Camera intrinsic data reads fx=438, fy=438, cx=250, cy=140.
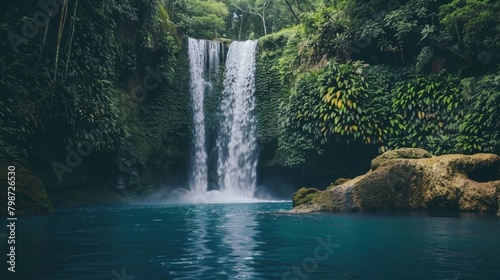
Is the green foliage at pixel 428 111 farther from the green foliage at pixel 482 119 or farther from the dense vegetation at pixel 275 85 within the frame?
the green foliage at pixel 482 119

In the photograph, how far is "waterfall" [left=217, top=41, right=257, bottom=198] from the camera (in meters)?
22.7

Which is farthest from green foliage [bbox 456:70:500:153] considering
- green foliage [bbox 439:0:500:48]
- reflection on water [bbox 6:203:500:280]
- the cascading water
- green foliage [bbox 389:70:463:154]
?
the cascading water

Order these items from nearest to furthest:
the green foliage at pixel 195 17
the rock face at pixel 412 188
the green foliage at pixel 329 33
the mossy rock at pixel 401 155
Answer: the rock face at pixel 412 188 < the mossy rock at pixel 401 155 < the green foliage at pixel 329 33 < the green foliage at pixel 195 17

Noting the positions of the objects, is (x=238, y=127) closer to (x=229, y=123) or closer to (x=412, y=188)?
(x=229, y=123)

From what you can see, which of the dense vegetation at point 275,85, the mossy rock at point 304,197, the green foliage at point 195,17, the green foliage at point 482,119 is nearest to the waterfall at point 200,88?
the dense vegetation at point 275,85

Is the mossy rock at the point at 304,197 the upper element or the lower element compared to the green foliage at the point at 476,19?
lower

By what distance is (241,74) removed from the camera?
82.3ft

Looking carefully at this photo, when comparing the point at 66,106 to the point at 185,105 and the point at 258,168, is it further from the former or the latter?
the point at 258,168

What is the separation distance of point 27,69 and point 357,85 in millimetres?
12592

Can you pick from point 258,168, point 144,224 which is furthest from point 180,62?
point 144,224

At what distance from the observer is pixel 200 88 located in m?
24.9

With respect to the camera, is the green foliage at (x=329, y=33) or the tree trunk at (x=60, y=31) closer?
the tree trunk at (x=60, y=31)

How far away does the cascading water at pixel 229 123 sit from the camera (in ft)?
74.2

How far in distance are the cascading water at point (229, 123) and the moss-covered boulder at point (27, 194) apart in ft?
31.6
